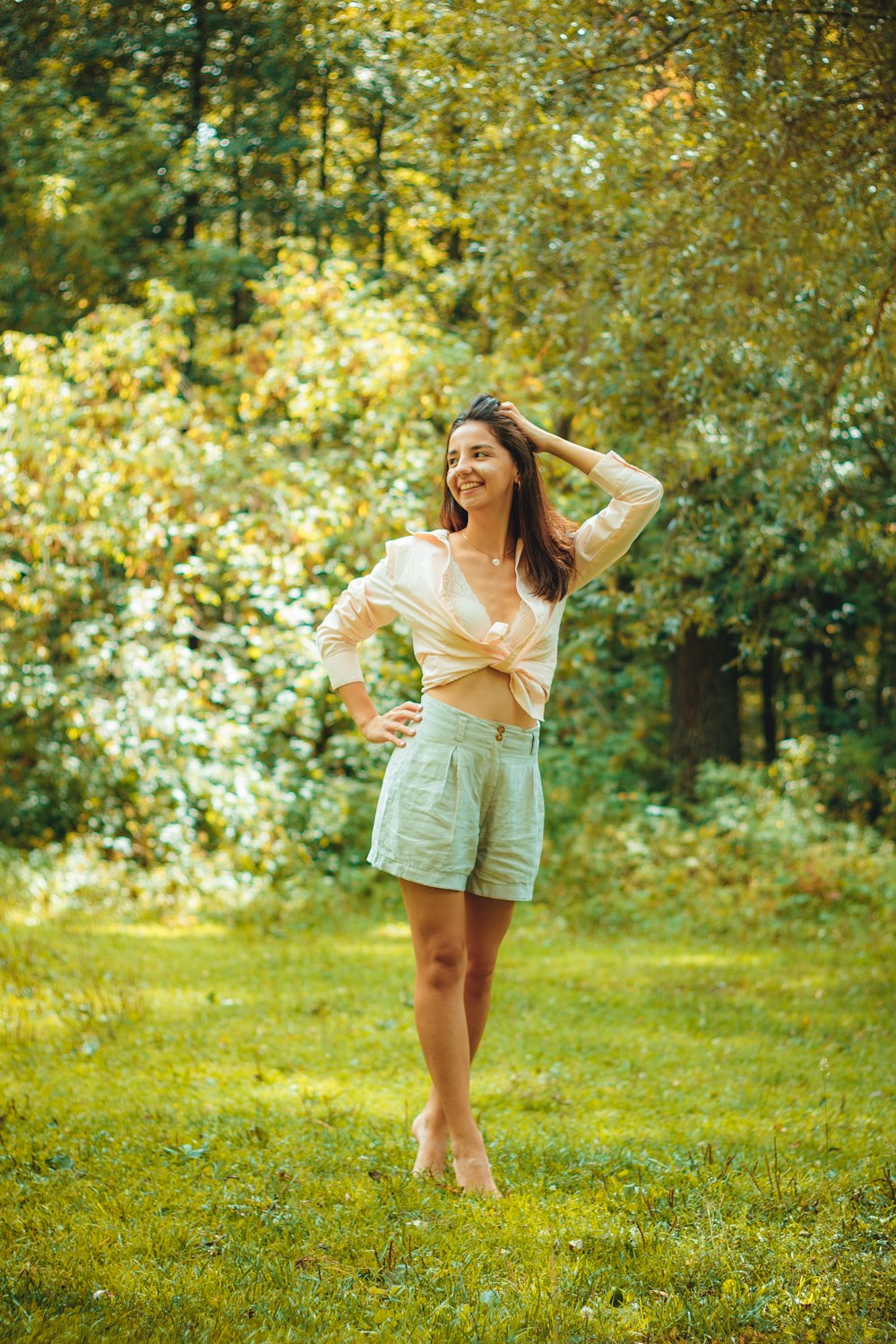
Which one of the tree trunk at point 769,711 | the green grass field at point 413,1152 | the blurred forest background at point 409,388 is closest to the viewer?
the green grass field at point 413,1152

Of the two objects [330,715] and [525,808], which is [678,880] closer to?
[330,715]

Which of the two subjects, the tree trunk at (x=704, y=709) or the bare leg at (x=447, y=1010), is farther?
the tree trunk at (x=704, y=709)

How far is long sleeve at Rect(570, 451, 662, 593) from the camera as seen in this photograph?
3.08 meters

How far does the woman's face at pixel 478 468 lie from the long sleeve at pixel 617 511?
240 millimetres

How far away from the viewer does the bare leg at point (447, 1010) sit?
9.74 ft

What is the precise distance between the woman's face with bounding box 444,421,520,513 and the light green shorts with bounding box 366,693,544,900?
550 mm

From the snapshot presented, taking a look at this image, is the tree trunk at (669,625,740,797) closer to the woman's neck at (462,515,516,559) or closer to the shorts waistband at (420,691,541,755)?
the woman's neck at (462,515,516,559)

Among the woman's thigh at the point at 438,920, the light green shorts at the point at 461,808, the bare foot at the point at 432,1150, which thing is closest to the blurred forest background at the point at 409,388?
the light green shorts at the point at 461,808

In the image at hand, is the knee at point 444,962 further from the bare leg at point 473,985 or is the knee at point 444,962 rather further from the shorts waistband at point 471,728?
the shorts waistband at point 471,728

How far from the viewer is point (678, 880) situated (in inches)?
327

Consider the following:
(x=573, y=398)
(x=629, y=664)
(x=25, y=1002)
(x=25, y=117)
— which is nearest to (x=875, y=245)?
(x=573, y=398)

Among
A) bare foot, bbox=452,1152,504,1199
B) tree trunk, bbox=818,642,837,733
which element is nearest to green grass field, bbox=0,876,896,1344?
bare foot, bbox=452,1152,504,1199

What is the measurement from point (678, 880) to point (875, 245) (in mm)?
4891

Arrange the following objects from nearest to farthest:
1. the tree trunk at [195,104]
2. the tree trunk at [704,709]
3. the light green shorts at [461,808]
A: the light green shorts at [461,808]
the tree trunk at [704,709]
the tree trunk at [195,104]
